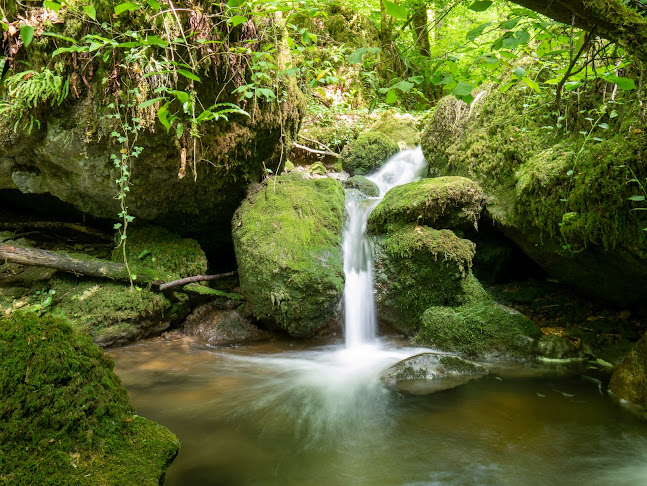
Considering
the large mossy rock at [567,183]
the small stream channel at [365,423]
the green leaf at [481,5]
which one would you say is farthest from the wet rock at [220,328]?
the green leaf at [481,5]

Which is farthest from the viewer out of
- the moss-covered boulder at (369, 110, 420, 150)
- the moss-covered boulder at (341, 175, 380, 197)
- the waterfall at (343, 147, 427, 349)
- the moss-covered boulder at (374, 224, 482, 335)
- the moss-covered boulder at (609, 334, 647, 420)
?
the moss-covered boulder at (369, 110, 420, 150)

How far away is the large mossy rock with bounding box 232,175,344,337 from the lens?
4684 mm

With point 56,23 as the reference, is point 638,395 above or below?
below

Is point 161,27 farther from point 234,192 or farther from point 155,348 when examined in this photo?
point 155,348

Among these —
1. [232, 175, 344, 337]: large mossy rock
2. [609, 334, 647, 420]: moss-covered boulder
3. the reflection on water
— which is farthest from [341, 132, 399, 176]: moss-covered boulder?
[609, 334, 647, 420]: moss-covered boulder

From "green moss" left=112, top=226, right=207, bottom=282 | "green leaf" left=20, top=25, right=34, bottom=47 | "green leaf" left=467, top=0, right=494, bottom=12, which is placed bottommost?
"green moss" left=112, top=226, right=207, bottom=282

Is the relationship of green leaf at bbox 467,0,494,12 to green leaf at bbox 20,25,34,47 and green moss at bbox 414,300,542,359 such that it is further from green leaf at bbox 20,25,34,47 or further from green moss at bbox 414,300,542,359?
green moss at bbox 414,300,542,359

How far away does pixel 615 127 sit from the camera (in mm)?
3865

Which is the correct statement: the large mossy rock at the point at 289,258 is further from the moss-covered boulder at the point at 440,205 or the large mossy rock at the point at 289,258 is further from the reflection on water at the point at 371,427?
the moss-covered boulder at the point at 440,205

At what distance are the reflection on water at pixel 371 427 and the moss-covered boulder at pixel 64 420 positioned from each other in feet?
1.67

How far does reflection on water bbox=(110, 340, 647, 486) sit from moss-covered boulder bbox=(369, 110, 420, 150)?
6.16m

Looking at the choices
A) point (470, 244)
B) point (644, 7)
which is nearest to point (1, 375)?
point (644, 7)

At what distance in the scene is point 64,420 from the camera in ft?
5.70

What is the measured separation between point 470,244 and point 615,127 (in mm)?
2041
